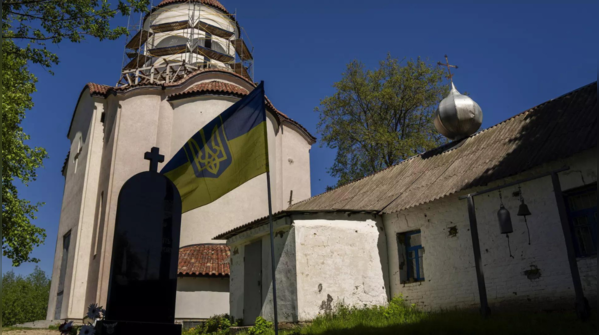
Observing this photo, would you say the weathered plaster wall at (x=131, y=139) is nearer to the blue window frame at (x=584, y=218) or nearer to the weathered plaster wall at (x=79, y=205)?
the weathered plaster wall at (x=79, y=205)

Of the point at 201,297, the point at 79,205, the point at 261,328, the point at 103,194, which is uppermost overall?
the point at 103,194

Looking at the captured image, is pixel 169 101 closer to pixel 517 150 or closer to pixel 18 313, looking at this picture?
pixel 517 150

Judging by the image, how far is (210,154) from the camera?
964cm

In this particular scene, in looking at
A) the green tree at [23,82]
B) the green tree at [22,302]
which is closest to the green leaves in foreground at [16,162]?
the green tree at [23,82]

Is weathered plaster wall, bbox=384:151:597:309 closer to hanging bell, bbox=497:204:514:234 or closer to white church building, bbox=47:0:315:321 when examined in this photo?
hanging bell, bbox=497:204:514:234

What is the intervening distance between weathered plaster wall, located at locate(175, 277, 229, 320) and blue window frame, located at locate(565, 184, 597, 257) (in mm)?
11796

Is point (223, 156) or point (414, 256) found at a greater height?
point (223, 156)

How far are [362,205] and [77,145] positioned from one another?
57.5 ft

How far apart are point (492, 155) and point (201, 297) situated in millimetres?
11079

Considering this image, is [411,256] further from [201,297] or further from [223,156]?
[201,297]

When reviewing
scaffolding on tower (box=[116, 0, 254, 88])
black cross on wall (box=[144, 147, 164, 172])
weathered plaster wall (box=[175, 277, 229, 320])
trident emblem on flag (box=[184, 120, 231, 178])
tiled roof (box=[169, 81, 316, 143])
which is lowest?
weathered plaster wall (box=[175, 277, 229, 320])

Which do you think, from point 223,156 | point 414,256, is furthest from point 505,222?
point 223,156

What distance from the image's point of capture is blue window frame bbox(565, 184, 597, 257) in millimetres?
10227

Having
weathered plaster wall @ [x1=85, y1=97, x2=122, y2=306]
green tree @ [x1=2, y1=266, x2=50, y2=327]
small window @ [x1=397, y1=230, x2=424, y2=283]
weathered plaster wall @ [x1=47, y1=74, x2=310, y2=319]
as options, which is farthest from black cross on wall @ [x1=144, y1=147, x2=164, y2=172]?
green tree @ [x1=2, y1=266, x2=50, y2=327]
